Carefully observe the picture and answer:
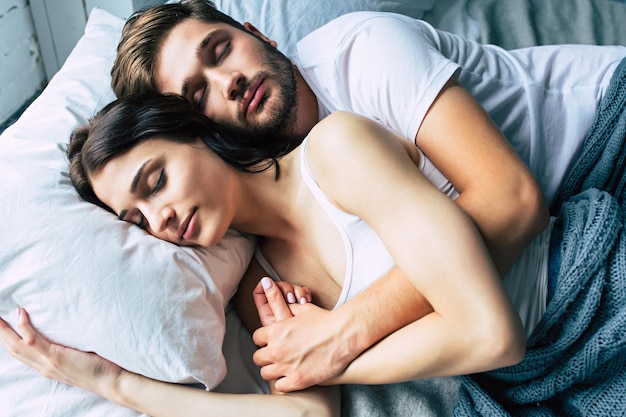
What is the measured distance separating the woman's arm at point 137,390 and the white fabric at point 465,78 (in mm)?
492

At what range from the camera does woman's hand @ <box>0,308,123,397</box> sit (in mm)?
1056

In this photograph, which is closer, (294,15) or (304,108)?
(304,108)

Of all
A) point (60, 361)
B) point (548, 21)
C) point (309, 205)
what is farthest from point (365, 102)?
point (548, 21)

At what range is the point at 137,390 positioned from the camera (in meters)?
1.06

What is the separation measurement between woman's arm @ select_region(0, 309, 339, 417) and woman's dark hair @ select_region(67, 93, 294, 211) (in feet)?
0.87

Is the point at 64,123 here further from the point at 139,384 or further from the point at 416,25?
the point at 416,25

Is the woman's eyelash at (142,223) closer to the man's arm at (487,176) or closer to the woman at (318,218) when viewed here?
the woman at (318,218)

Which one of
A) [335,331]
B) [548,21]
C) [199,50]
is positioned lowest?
[335,331]

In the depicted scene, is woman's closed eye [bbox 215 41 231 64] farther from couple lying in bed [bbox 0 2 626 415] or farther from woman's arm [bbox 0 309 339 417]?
woman's arm [bbox 0 309 339 417]

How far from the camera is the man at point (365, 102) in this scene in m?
1.01

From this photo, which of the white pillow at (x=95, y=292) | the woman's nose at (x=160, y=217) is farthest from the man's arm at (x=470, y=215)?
the woman's nose at (x=160, y=217)

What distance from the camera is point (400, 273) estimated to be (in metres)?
0.99

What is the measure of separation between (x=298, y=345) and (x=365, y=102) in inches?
17.8

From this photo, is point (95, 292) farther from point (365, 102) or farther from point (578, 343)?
point (578, 343)
